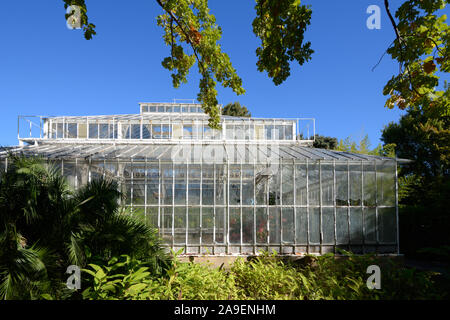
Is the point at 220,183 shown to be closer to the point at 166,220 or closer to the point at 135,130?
the point at 166,220

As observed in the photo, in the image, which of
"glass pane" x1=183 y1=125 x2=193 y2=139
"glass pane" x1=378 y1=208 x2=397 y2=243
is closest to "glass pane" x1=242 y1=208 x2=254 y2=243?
"glass pane" x1=378 y1=208 x2=397 y2=243

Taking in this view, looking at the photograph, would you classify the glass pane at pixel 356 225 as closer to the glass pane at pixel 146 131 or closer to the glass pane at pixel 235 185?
the glass pane at pixel 235 185

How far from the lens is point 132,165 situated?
8.84 metres

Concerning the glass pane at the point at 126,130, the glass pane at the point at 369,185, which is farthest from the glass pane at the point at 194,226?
the glass pane at the point at 126,130

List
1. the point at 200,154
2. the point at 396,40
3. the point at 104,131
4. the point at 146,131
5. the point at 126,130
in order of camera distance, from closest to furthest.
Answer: the point at 396,40
the point at 200,154
the point at 126,130
the point at 104,131
the point at 146,131

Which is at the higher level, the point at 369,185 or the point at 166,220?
the point at 369,185

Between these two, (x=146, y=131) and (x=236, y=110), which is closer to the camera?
(x=146, y=131)

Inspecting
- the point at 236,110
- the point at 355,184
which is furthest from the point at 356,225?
the point at 236,110

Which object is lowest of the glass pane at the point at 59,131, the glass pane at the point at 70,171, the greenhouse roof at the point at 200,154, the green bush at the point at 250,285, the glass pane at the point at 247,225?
the green bush at the point at 250,285

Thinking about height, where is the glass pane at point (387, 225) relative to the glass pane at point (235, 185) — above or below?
below

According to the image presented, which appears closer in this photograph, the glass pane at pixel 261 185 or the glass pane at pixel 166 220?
the glass pane at pixel 166 220

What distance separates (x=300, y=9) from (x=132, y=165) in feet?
23.1

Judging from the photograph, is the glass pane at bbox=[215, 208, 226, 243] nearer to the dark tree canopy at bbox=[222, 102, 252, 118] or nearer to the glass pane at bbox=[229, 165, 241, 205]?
the glass pane at bbox=[229, 165, 241, 205]

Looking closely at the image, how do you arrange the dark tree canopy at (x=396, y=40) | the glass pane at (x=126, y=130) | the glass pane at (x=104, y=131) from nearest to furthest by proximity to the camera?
1. the dark tree canopy at (x=396, y=40)
2. the glass pane at (x=126, y=130)
3. the glass pane at (x=104, y=131)
